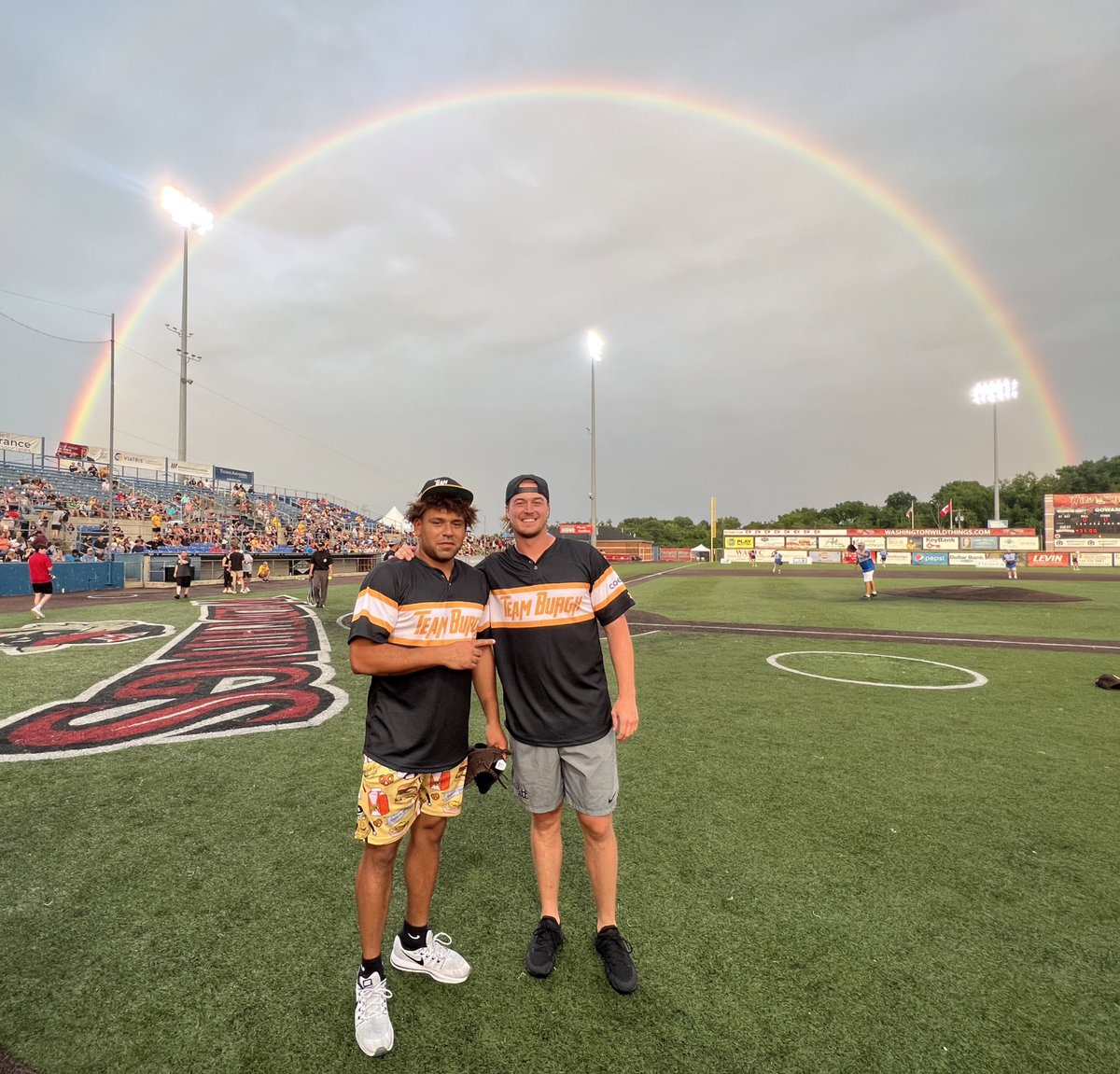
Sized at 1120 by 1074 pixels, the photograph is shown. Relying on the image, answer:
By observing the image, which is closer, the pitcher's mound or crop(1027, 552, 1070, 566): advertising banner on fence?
the pitcher's mound

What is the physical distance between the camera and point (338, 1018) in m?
2.49

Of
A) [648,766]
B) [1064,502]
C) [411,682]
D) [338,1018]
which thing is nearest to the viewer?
[338,1018]

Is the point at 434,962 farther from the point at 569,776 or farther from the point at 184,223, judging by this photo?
the point at 184,223

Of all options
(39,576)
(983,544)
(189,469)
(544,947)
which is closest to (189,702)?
(544,947)

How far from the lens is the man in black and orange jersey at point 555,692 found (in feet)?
9.68

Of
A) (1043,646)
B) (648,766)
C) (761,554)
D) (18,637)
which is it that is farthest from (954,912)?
(761,554)

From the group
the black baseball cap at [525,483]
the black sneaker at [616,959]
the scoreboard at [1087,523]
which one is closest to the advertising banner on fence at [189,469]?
the black baseball cap at [525,483]

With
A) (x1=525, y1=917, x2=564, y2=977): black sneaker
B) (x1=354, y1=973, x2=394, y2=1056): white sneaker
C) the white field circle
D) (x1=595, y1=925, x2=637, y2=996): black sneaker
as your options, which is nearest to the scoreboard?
the white field circle

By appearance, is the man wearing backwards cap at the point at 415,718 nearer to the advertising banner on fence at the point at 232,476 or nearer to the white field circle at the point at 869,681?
the white field circle at the point at 869,681

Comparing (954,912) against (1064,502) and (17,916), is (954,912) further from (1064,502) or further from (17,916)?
(1064,502)

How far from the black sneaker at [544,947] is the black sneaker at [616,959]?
0.21 meters

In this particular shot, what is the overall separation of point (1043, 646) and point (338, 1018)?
13.8m

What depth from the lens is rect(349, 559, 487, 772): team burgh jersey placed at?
8.57 feet

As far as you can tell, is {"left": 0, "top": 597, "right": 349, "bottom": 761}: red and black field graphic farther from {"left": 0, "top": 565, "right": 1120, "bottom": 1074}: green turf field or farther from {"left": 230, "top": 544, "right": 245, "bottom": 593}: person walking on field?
{"left": 230, "top": 544, "right": 245, "bottom": 593}: person walking on field
